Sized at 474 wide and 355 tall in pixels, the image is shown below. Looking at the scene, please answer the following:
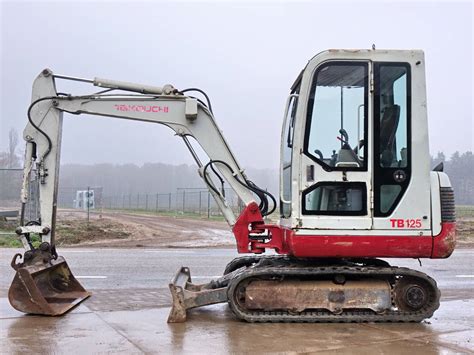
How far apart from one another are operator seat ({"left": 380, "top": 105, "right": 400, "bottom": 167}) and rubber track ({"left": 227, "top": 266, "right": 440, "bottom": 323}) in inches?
48.4

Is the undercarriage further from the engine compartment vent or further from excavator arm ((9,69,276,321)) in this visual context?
excavator arm ((9,69,276,321))

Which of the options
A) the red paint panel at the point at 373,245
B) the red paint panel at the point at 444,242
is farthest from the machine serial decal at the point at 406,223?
the red paint panel at the point at 444,242

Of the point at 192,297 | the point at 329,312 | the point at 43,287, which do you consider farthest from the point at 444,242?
the point at 43,287

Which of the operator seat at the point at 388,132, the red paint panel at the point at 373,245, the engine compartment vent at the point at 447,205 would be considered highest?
the operator seat at the point at 388,132

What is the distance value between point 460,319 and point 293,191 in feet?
8.18

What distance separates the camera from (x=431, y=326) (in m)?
6.00

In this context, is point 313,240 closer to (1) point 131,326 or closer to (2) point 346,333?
(2) point 346,333

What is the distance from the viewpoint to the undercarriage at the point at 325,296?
19.9ft

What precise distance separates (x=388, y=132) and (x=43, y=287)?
4.61 meters

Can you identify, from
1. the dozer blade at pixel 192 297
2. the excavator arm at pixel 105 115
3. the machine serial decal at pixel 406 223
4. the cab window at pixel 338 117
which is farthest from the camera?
the excavator arm at pixel 105 115

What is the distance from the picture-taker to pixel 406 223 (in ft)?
20.1

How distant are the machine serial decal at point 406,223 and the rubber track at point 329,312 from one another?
496mm

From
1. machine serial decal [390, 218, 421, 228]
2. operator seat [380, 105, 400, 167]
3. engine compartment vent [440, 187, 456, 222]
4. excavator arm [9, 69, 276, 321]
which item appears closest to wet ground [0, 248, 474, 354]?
excavator arm [9, 69, 276, 321]

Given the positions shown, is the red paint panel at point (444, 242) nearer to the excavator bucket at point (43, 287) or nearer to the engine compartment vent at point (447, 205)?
the engine compartment vent at point (447, 205)
